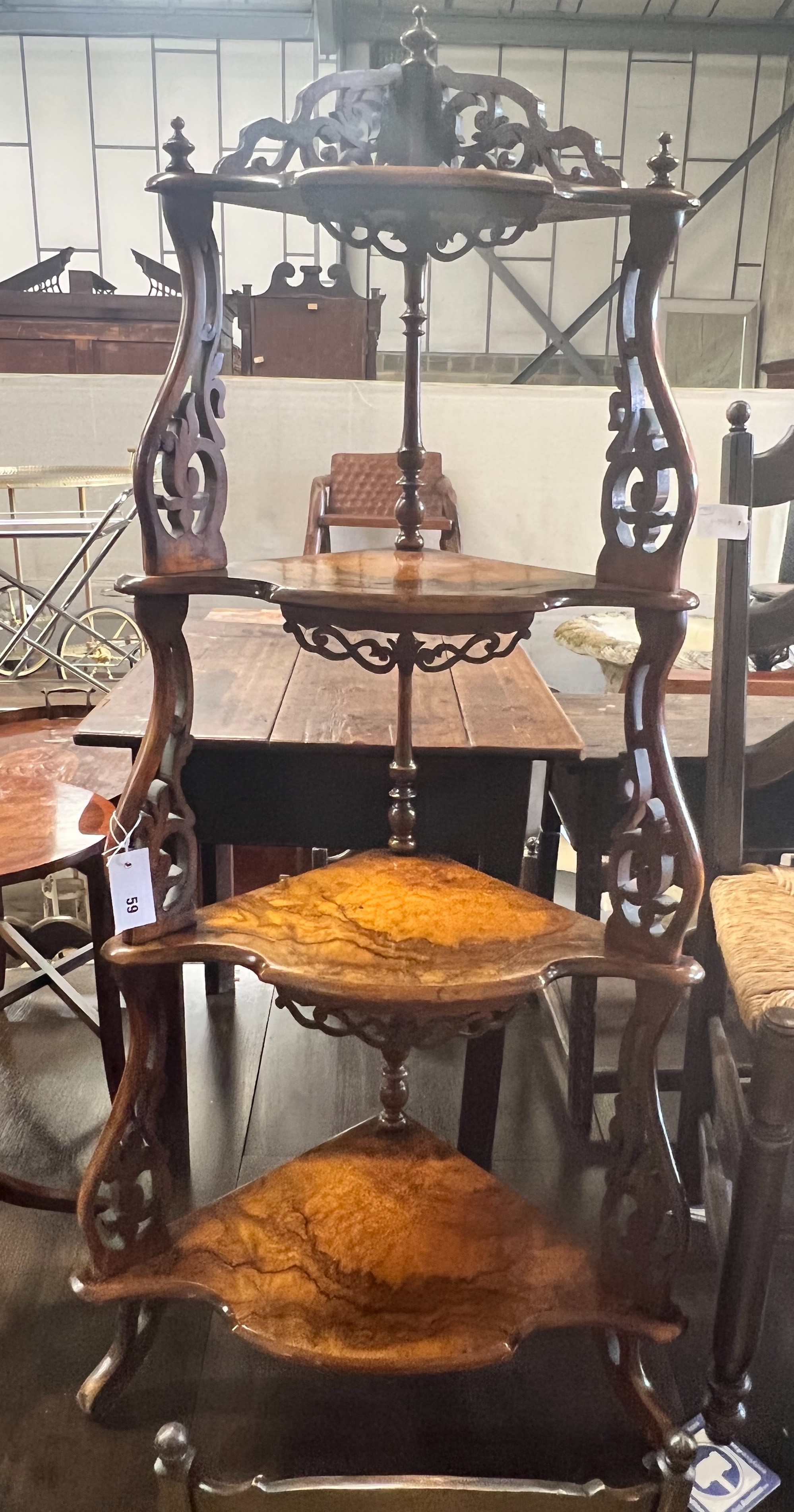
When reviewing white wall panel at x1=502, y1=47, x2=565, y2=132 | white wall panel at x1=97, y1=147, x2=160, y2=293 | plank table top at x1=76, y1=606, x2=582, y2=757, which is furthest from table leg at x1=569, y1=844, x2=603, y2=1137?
white wall panel at x1=97, y1=147, x2=160, y2=293

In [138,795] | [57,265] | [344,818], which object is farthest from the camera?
[57,265]

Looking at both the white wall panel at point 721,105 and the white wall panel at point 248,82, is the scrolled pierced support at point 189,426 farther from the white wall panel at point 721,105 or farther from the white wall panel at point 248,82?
the white wall panel at point 721,105

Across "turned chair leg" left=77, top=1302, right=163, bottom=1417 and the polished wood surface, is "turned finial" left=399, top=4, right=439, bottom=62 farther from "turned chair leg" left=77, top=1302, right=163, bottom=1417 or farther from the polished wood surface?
"turned chair leg" left=77, top=1302, right=163, bottom=1417

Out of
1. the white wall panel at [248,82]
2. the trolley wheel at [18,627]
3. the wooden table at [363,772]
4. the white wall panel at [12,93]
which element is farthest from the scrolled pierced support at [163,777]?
the white wall panel at [12,93]

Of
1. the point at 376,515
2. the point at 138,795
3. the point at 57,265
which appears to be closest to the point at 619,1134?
the point at 138,795

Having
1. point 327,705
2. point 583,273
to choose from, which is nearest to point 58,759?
point 327,705

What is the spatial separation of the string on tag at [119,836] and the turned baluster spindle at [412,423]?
454 millimetres

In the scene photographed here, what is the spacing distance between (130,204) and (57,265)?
8.27ft

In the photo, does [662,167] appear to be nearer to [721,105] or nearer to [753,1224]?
[753,1224]

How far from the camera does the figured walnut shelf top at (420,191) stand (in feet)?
2.92

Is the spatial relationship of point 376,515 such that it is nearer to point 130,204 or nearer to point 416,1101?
point 416,1101

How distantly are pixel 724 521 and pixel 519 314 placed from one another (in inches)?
283

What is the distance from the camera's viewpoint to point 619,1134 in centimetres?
126

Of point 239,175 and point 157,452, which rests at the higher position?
point 239,175
